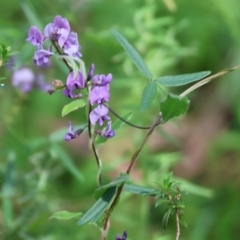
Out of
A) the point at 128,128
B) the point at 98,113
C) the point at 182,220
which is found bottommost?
the point at 182,220

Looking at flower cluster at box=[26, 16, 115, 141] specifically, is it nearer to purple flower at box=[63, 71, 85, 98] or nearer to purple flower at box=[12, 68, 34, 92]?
purple flower at box=[63, 71, 85, 98]

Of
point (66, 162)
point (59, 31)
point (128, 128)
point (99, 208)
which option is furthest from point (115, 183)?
point (128, 128)

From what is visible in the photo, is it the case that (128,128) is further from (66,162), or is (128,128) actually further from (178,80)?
(178,80)

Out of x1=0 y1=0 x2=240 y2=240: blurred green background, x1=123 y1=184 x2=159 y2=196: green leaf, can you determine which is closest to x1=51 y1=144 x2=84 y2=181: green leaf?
x1=0 y1=0 x2=240 y2=240: blurred green background

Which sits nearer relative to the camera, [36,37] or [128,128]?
[36,37]

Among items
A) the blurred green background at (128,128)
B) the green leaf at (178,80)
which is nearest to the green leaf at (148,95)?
the green leaf at (178,80)

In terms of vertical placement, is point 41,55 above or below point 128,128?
below

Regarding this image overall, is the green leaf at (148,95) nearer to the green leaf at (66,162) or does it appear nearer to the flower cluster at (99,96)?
the flower cluster at (99,96)

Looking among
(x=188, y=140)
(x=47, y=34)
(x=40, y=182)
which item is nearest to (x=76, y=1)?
(x=40, y=182)
